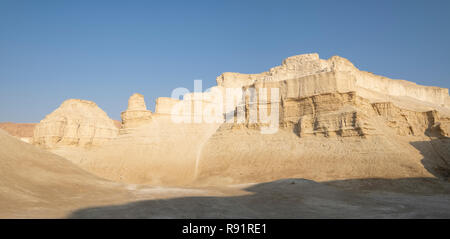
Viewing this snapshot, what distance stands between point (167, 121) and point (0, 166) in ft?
97.3

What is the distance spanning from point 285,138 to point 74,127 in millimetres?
27789

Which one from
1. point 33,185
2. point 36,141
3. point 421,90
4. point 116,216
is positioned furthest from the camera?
point 421,90

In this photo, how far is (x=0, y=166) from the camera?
41.9ft

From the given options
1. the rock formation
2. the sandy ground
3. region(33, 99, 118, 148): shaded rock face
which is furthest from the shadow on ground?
the rock formation

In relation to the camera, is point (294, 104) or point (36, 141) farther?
point (36, 141)

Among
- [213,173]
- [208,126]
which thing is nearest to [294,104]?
[213,173]

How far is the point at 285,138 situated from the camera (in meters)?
30.6

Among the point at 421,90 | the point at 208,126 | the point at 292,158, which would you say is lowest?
the point at 292,158

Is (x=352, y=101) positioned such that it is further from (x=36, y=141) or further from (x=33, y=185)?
(x=36, y=141)

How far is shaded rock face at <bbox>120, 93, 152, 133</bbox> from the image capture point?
132ft

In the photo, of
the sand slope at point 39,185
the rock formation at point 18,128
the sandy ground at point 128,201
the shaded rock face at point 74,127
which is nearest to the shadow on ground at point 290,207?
the sandy ground at point 128,201

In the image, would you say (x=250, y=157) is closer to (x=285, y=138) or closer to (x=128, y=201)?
(x=285, y=138)

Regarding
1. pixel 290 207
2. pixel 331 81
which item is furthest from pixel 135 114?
pixel 290 207

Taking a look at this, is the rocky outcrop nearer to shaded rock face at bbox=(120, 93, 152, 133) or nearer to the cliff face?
the cliff face
